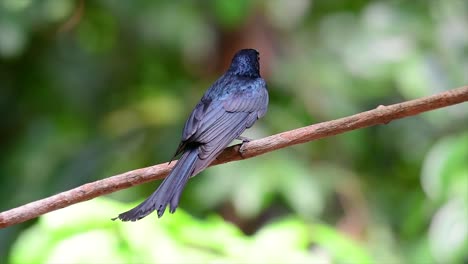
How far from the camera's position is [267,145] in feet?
7.31

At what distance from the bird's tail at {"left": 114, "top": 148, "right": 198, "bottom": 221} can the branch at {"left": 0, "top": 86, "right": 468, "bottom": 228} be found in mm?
53

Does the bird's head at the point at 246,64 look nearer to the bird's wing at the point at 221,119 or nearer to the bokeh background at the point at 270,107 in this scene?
the bird's wing at the point at 221,119

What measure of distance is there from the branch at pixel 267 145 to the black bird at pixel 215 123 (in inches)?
3.2

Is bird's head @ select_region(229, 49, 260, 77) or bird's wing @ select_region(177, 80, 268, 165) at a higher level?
bird's head @ select_region(229, 49, 260, 77)

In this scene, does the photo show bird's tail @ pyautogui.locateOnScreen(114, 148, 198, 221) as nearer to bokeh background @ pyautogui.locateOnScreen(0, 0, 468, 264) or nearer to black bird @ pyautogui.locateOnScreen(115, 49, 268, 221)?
black bird @ pyautogui.locateOnScreen(115, 49, 268, 221)

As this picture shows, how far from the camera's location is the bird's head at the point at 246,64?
303cm

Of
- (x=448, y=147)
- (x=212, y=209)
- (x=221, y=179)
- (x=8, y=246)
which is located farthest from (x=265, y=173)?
(x=8, y=246)

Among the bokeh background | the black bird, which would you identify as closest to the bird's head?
the black bird

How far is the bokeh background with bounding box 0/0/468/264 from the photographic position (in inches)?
157

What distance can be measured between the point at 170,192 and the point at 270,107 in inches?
90.0

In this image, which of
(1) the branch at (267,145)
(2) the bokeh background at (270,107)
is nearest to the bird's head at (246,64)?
(2) the bokeh background at (270,107)

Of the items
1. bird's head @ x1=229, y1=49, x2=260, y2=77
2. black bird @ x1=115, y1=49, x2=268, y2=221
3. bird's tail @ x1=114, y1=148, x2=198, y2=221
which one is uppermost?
bird's head @ x1=229, y1=49, x2=260, y2=77

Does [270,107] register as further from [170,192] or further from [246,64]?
[170,192]

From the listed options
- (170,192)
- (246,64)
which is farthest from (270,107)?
(170,192)
